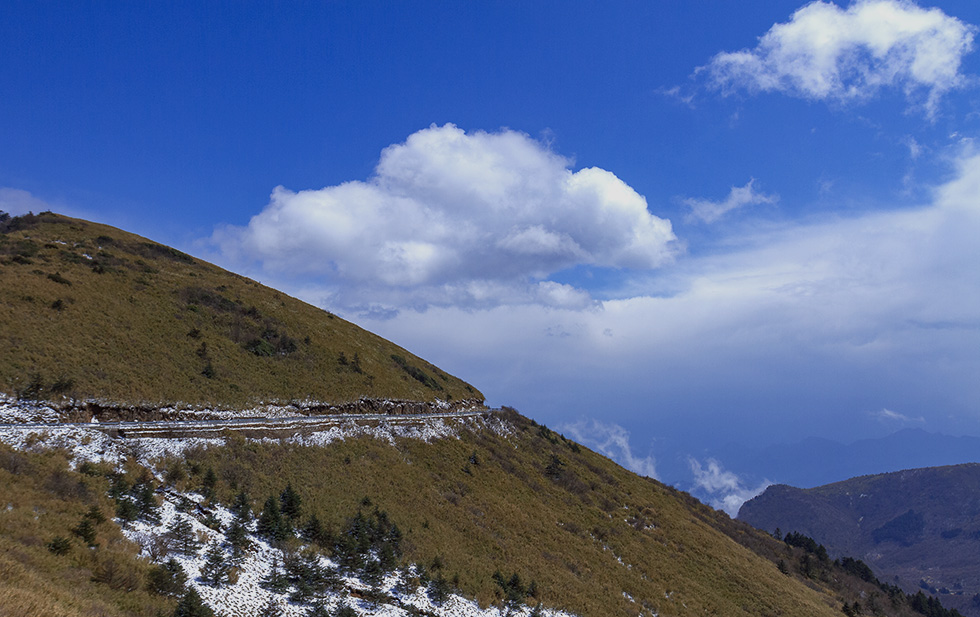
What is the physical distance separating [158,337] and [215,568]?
84.2ft

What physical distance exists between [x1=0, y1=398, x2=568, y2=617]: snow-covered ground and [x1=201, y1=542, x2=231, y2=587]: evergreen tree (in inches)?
7.7

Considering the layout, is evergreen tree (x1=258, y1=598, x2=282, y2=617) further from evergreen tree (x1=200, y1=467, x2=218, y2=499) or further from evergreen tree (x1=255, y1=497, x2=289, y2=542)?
evergreen tree (x1=200, y1=467, x2=218, y2=499)

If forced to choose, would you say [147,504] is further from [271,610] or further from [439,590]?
[439,590]

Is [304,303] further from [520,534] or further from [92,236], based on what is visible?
[520,534]

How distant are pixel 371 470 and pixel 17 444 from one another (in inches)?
741

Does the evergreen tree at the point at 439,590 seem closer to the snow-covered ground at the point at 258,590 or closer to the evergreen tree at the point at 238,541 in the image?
the snow-covered ground at the point at 258,590

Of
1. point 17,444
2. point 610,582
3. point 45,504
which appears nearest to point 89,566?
A: point 45,504

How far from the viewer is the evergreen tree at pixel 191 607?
15.1 meters

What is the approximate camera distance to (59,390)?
27.5m

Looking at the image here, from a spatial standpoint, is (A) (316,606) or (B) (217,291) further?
(B) (217,291)

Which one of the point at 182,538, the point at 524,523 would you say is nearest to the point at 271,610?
the point at 182,538

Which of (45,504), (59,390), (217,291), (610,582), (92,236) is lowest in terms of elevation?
(610,582)

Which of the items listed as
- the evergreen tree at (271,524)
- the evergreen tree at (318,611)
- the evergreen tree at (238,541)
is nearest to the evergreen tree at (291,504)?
the evergreen tree at (271,524)

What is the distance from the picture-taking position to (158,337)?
37.8 meters
